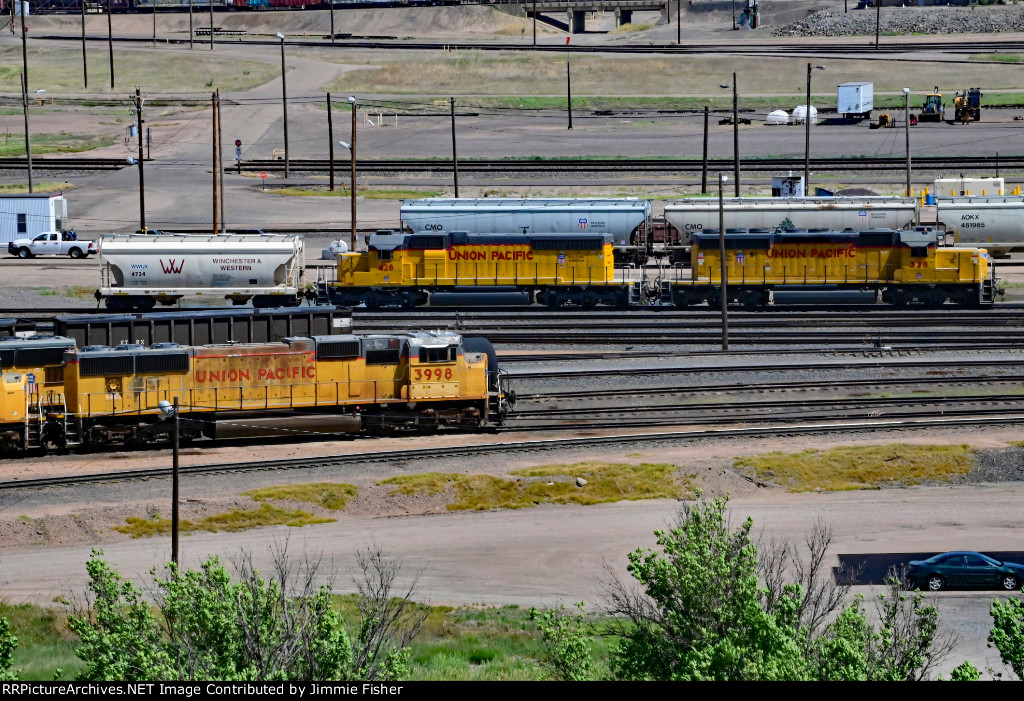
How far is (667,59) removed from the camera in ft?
332

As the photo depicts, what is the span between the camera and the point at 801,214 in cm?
5441

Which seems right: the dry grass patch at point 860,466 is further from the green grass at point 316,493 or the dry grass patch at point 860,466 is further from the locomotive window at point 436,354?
the green grass at point 316,493

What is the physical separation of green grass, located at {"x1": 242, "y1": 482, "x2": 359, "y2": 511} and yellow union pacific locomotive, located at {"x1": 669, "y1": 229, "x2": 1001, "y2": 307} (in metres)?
21.5

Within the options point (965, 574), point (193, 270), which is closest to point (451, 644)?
point (965, 574)

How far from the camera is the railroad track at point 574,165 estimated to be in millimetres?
74375

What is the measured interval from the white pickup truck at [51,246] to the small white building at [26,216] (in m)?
0.89

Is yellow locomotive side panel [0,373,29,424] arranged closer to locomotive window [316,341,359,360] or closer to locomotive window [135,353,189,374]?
locomotive window [135,353,189,374]

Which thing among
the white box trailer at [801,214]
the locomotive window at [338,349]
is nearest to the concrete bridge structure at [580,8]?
the white box trailer at [801,214]

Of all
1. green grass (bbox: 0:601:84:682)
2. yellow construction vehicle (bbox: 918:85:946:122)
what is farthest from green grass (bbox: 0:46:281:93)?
green grass (bbox: 0:601:84:682)

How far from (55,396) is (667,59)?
244 feet

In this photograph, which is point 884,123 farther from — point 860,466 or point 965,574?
point 965,574

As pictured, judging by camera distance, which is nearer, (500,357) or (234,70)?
(500,357)

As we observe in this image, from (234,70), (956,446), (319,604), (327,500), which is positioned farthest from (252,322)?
(234,70)

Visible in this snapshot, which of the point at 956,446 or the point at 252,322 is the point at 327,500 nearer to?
the point at 252,322
